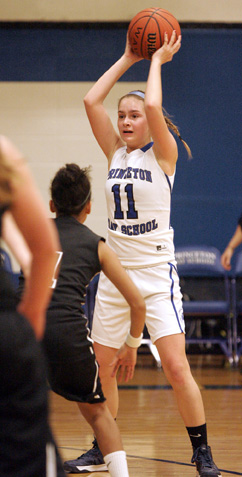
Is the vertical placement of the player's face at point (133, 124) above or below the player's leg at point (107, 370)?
above

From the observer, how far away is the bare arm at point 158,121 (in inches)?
136

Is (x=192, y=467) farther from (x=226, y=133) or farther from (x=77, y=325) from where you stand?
(x=226, y=133)

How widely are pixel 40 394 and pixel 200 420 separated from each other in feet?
6.72

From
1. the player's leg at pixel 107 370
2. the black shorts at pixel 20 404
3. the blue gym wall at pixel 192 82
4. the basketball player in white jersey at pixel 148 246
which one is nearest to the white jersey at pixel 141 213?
the basketball player in white jersey at pixel 148 246

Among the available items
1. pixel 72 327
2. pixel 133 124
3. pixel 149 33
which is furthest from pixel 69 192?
pixel 149 33

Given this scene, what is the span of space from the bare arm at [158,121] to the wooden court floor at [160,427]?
5.14ft

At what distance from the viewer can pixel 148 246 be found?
3.50 meters

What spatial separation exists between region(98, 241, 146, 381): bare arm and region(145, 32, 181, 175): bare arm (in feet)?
3.18

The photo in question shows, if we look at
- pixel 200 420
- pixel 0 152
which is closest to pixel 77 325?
pixel 200 420

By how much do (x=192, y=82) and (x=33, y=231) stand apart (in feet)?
26.8

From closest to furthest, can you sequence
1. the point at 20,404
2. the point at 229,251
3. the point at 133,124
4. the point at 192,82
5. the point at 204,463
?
the point at 20,404, the point at 204,463, the point at 133,124, the point at 229,251, the point at 192,82

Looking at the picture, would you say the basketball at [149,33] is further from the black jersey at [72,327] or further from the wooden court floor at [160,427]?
the wooden court floor at [160,427]

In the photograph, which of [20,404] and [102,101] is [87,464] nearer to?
[102,101]

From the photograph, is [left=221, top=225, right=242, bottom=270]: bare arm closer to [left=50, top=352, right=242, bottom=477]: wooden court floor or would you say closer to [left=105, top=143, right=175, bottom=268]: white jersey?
[left=50, top=352, right=242, bottom=477]: wooden court floor
